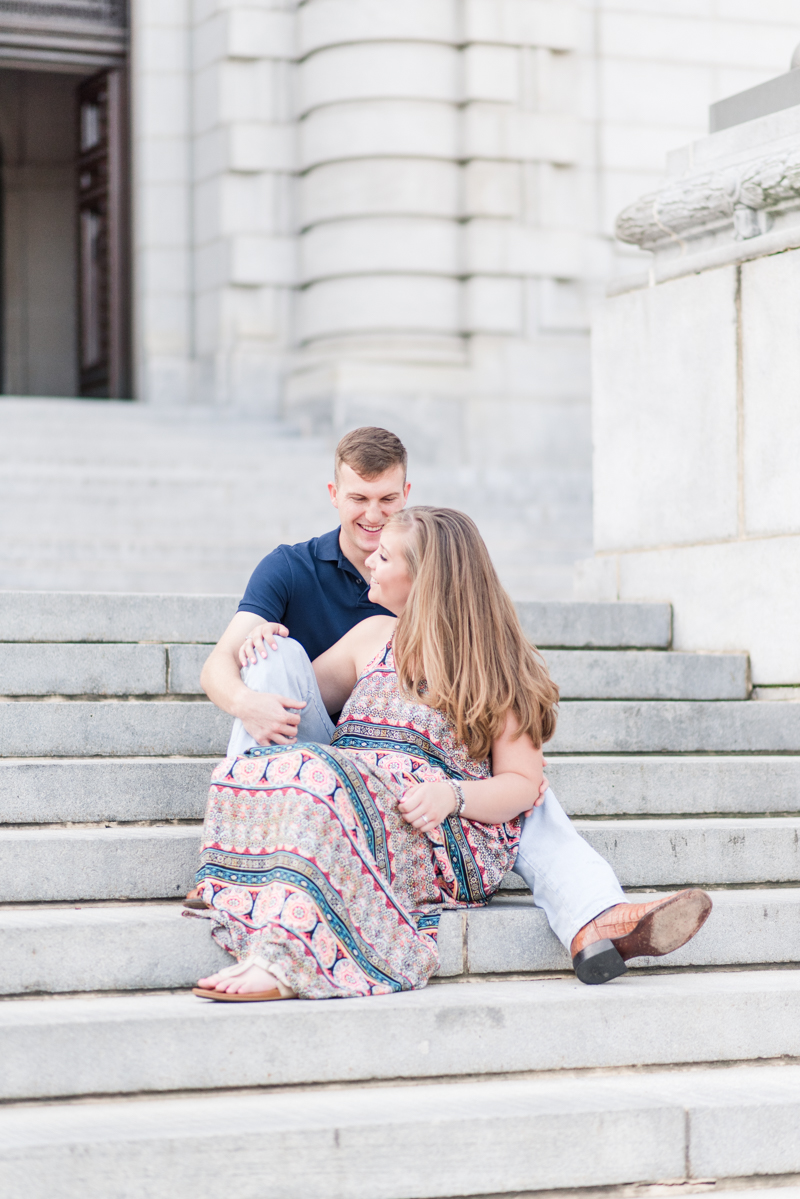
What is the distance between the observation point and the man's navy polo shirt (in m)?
4.05

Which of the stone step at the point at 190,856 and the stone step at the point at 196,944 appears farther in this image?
the stone step at the point at 190,856

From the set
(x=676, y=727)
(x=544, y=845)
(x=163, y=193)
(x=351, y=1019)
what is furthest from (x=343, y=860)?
(x=163, y=193)

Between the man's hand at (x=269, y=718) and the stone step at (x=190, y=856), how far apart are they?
0.35 m

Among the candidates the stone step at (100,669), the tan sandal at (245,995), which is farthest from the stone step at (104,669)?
the tan sandal at (245,995)

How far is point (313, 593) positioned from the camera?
13.5 feet

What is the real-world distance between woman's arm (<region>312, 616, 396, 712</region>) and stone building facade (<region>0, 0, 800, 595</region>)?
5.66 meters

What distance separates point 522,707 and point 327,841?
0.64 metres

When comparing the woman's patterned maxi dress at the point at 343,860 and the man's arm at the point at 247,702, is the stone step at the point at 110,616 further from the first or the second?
the woman's patterned maxi dress at the point at 343,860

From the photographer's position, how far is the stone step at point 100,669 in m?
4.39

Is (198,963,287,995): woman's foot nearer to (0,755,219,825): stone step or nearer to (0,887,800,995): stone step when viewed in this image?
(0,887,800,995): stone step

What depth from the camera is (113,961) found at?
→ 3355mm

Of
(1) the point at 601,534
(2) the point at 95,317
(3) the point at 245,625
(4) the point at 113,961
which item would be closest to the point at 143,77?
(2) the point at 95,317

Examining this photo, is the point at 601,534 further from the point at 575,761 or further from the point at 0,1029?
the point at 0,1029

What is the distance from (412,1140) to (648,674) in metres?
2.52
